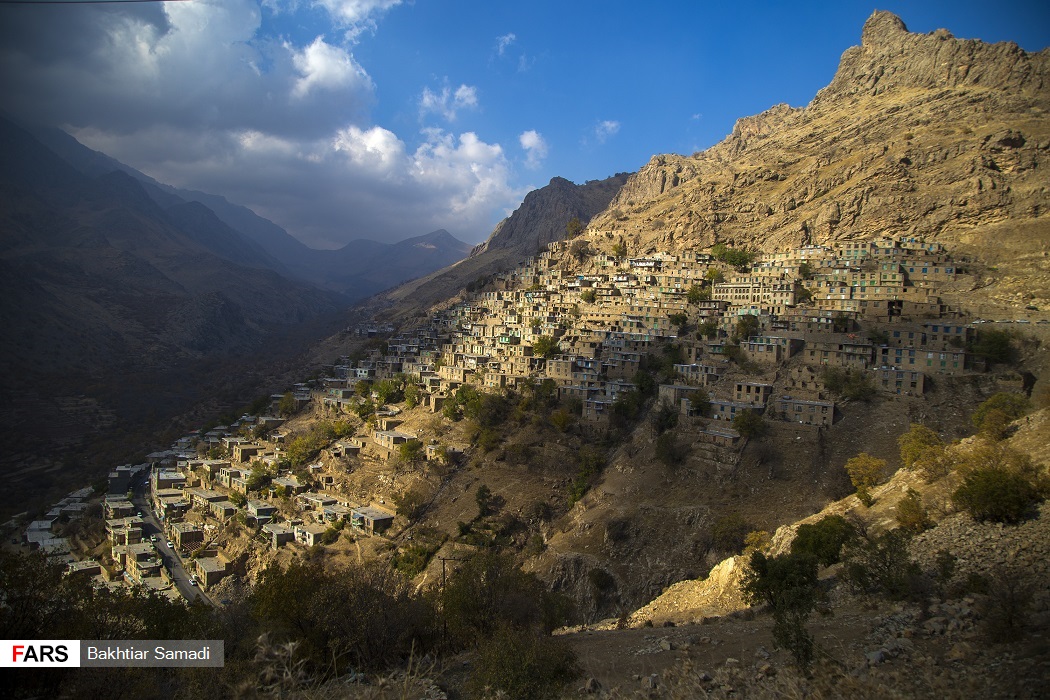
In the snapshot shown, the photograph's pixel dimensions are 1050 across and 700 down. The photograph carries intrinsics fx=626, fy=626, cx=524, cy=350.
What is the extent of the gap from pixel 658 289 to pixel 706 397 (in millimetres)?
16009

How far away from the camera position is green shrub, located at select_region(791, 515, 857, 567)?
1686 centimetres

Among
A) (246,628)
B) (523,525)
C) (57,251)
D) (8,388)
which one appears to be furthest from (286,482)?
(57,251)

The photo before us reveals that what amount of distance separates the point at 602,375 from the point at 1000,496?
24.2 metres

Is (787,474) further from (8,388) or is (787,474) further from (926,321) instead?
(8,388)

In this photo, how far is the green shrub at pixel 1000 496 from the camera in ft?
44.0

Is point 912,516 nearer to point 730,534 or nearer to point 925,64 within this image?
point 730,534

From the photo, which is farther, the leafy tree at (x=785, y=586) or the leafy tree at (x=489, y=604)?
the leafy tree at (x=489, y=604)

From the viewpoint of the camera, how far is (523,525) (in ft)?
98.0

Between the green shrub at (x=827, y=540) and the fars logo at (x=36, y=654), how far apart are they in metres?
16.1

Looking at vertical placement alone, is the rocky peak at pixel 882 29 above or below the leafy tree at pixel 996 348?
above

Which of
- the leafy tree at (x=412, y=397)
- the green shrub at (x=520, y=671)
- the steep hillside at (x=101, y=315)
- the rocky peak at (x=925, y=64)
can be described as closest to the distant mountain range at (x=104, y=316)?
the steep hillside at (x=101, y=315)

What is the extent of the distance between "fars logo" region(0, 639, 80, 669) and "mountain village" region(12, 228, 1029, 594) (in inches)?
842

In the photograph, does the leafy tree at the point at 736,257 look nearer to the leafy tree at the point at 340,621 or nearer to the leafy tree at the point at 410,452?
the leafy tree at the point at 410,452

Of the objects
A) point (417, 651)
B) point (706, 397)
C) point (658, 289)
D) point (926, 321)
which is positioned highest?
point (658, 289)
